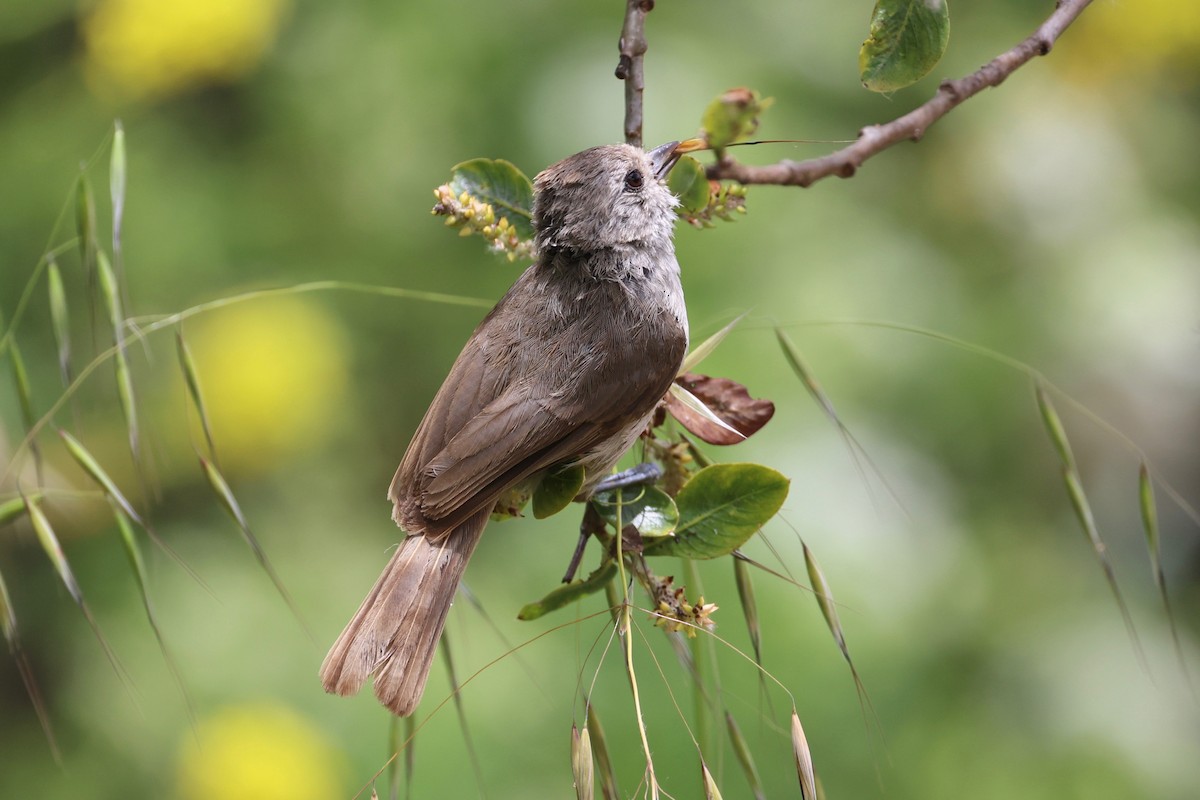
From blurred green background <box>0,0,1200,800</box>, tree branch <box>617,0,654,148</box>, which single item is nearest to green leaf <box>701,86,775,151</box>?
tree branch <box>617,0,654,148</box>

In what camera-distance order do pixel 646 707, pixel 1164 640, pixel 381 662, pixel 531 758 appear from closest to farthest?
pixel 381 662 → pixel 646 707 → pixel 531 758 → pixel 1164 640

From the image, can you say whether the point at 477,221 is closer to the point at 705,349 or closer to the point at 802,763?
the point at 705,349

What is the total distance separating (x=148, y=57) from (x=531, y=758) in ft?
5.58

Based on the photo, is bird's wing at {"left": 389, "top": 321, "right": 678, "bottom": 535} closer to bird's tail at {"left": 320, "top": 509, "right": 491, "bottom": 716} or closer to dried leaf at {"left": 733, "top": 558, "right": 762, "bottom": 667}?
bird's tail at {"left": 320, "top": 509, "right": 491, "bottom": 716}

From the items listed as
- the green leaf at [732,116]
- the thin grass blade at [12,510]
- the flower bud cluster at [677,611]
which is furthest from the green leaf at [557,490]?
the thin grass blade at [12,510]

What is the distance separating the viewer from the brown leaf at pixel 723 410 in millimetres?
917

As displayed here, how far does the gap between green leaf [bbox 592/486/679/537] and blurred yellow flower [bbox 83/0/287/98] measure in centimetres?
184

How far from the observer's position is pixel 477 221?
0.89 metres

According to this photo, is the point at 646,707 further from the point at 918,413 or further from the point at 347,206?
the point at 347,206

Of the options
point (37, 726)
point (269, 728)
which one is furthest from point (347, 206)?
point (37, 726)

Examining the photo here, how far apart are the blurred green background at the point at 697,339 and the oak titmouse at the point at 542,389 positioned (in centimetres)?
77

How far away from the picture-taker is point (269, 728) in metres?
1.91

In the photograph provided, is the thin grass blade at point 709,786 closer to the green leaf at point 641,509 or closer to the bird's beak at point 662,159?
the green leaf at point 641,509

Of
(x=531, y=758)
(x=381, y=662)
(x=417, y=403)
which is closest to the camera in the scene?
(x=381, y=662)
